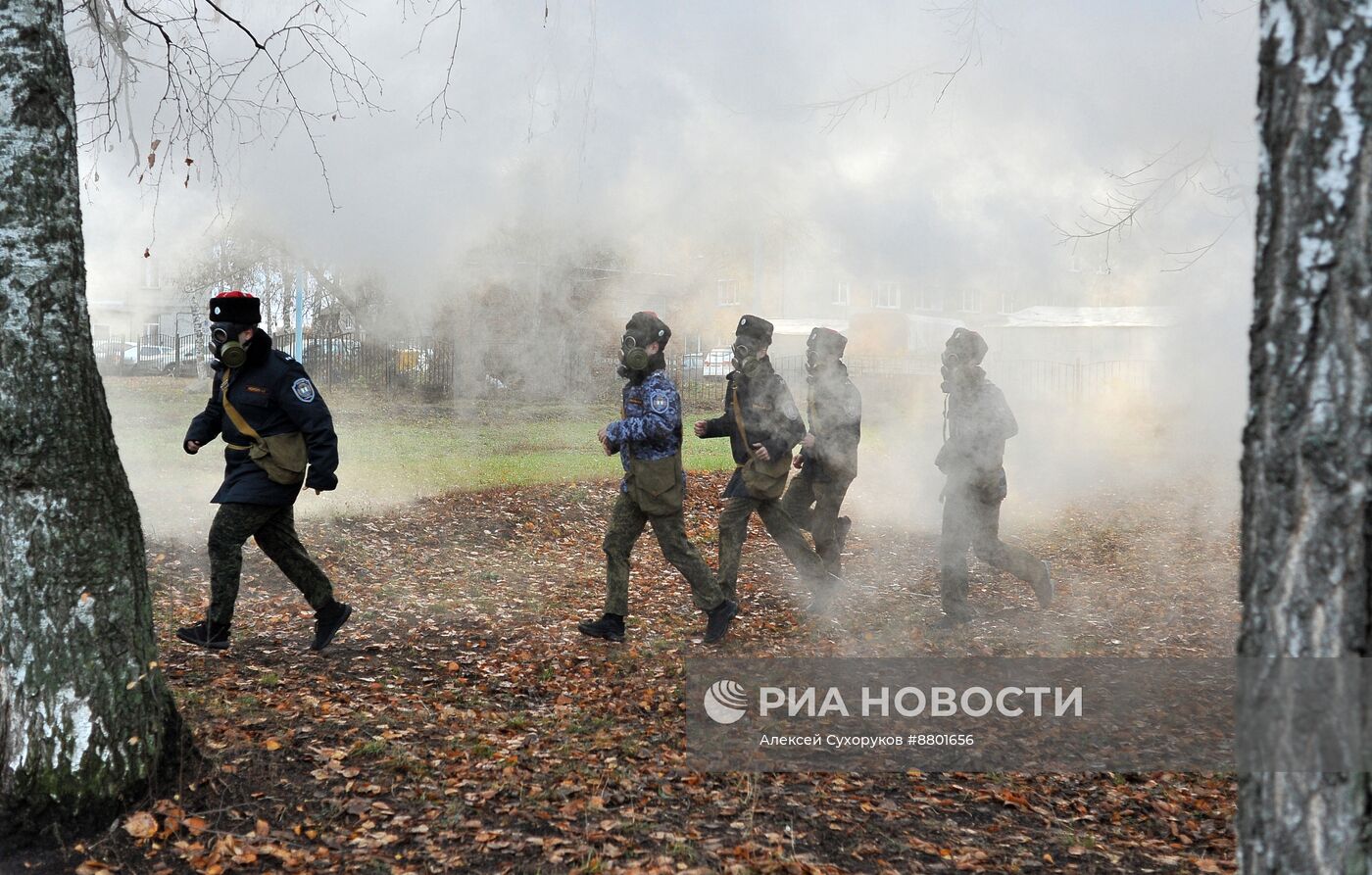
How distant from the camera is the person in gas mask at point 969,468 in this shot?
23.1 ft

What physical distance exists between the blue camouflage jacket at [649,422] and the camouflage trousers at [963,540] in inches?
84.9

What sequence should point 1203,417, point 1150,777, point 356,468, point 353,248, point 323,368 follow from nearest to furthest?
1. point 1150,777
2. point 353,248
3. point 356,468
4. point 1203,417
5. point 323,368

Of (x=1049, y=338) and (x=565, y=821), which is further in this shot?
(x=1049, y=338)

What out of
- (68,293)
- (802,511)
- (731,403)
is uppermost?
(68,293)

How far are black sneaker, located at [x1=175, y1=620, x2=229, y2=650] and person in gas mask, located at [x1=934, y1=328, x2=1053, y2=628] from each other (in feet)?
15.0

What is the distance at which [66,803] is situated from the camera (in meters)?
3.38

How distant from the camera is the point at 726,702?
5148 mm

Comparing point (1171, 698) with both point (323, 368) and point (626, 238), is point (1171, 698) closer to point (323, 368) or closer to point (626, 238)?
point (626, 238)

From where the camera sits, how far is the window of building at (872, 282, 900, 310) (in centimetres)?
1110

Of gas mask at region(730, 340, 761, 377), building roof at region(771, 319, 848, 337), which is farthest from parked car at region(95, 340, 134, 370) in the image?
gas mask at region(730, 340, 761, 377)

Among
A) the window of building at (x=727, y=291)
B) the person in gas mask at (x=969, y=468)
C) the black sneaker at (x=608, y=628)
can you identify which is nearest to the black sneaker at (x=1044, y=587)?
the person in gas mask at (x=969, y=468)

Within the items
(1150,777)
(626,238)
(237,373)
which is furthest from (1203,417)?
(237,373)

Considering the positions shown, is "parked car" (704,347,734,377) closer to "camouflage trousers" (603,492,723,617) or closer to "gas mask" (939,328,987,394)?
"gas mask" (939,328,987,394)

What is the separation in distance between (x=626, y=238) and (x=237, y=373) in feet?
20.0
